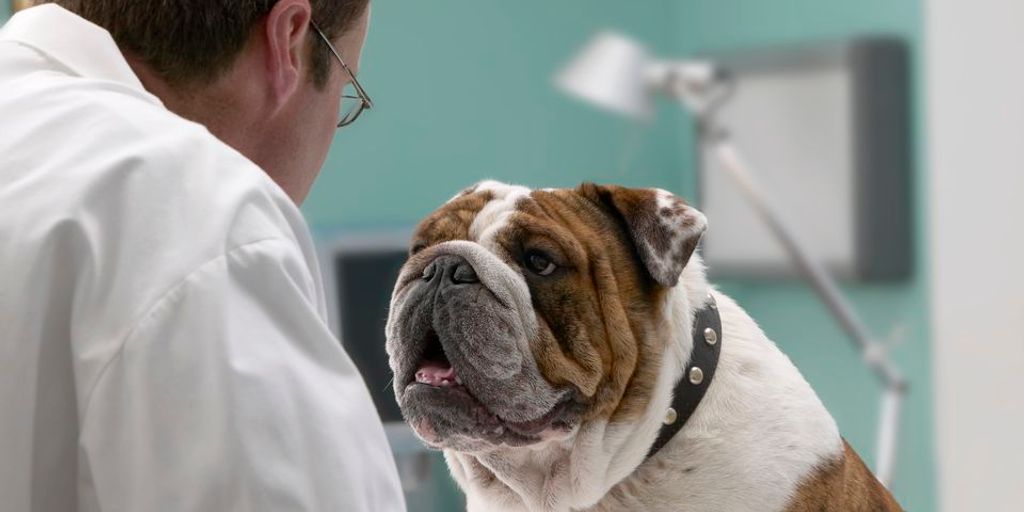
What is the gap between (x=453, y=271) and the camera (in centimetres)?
120

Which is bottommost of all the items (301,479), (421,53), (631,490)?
(421,53)

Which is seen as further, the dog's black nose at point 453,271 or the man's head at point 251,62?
the dog's black nose at point 453,271

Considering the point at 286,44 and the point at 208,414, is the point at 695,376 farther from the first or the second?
the point at 208,414

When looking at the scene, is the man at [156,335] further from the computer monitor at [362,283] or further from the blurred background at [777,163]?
the computer monitor at [362,283]

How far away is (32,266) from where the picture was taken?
742mm

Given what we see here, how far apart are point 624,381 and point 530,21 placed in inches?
98.2

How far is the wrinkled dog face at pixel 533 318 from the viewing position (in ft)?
3.77

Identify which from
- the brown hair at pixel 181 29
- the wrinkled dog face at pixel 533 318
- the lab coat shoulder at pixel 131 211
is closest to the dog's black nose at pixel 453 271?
the wrinkled dog face at pixel 533 318

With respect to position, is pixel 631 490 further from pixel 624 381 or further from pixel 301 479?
pixel 301 479

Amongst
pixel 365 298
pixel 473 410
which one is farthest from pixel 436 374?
pixel 365 298

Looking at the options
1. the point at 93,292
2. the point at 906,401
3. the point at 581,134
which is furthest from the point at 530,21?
the point at 93,292

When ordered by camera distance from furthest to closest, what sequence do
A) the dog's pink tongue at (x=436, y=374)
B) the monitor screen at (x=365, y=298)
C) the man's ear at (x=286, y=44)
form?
1. the monitor screen at (x=365, y=298)
2. the dog's pink tongue at (x=436, y=374)
3. the man's ear at (x=286, y=44)

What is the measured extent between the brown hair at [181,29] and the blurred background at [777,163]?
1.54 metres

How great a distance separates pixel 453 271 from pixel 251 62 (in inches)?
10.3
